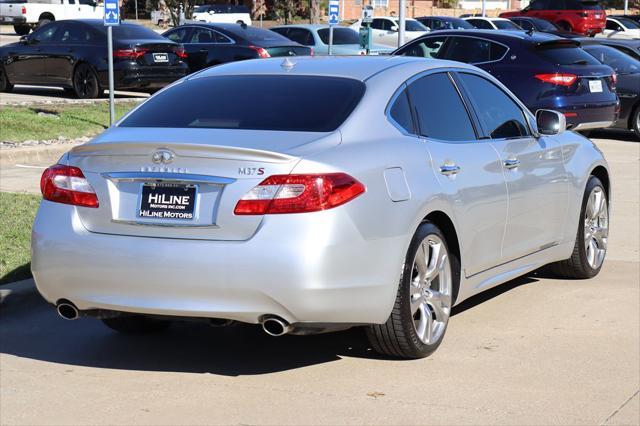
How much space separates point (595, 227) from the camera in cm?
886

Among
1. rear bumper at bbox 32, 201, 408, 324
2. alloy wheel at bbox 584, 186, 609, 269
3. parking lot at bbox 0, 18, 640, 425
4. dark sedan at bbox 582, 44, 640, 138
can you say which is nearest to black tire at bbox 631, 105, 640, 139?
dark sedan at bbox 582, 44, 640, 138

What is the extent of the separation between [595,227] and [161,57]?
1508cm

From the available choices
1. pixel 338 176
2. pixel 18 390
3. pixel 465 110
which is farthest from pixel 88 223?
pixel 465 110

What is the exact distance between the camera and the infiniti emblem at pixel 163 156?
5.88m

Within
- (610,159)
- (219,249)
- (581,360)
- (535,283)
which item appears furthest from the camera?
(610,159)

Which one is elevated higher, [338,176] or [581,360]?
[338,176]

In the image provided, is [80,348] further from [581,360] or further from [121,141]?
[581,360]

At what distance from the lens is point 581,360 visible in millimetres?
Answer: 6594

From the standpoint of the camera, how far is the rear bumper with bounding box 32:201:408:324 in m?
5.66

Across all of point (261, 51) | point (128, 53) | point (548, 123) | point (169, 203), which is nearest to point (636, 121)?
point (261, 51)

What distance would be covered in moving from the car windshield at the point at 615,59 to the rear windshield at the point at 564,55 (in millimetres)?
3312

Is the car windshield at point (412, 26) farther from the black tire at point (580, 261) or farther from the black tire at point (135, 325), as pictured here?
the black tire at point (135, 325)

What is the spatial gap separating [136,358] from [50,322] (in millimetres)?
1046

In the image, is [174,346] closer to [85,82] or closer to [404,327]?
[404,327]
